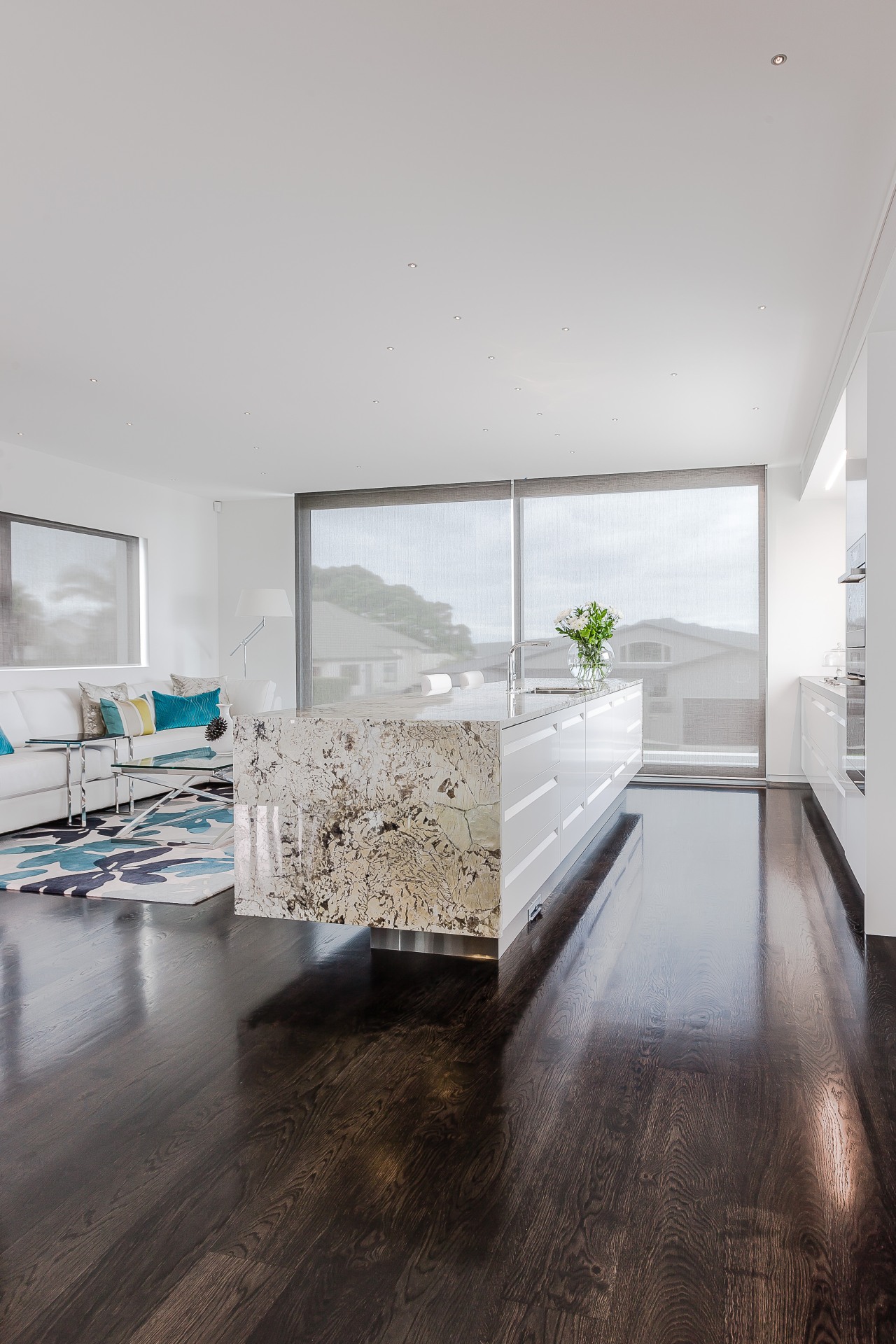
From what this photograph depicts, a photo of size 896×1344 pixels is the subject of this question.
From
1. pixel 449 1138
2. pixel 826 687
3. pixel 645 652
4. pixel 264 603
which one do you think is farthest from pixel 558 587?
pixel 449 1138

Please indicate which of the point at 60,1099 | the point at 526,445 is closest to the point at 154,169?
the point at 60,1099

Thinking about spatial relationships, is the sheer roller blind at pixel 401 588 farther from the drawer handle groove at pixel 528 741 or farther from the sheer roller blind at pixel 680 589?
the drawer handle groove at pixel 528 741

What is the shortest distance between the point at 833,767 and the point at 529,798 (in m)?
2.49

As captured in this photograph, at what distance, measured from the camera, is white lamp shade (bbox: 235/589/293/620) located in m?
7.73

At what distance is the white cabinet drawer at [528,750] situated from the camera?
2.65 meters

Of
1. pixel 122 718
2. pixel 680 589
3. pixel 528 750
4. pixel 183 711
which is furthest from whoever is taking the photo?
pixel 680 589

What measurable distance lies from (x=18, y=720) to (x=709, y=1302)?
5.68 metres

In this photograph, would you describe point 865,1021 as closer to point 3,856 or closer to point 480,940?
point 480,940

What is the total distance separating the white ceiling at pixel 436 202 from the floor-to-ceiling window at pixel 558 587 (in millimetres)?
2003

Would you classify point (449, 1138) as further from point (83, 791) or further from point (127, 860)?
point (83, 791)

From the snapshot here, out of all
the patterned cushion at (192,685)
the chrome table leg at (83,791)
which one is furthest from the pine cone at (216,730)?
the patterned cushion at (192,685)

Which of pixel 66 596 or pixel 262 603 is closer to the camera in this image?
pixel 66 596

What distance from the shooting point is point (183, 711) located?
23.2ft

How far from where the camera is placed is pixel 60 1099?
203 cm
